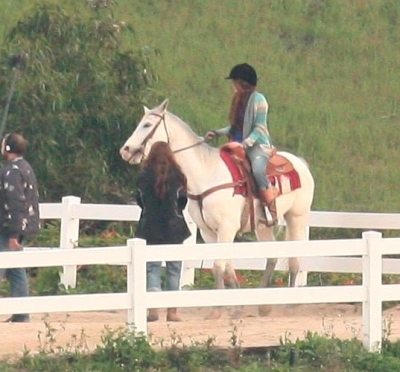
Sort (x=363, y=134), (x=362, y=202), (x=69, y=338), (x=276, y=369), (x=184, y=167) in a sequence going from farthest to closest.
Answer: (x=363, y=134) → (x=362, y=202) → (x=184, y=167) → (x=69, y=338) → (x=276, y=369)

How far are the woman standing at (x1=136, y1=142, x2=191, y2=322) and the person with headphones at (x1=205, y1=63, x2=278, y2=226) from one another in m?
0.84

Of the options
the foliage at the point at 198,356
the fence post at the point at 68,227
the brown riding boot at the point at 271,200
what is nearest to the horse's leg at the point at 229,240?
the brown riding boot at the point at 271,200

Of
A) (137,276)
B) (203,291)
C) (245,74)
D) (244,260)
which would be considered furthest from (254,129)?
(137,276)

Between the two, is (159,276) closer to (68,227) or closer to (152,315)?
(152,315)

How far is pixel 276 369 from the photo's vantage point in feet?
40.4

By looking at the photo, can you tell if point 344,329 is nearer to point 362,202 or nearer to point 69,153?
point 69,153

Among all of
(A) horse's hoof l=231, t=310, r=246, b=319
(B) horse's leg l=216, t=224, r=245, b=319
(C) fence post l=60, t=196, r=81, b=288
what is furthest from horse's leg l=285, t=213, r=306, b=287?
(C) fence post l=60, t=196, r=81, b=288

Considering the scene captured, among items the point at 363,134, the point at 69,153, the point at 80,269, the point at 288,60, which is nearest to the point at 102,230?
the point at 69,153

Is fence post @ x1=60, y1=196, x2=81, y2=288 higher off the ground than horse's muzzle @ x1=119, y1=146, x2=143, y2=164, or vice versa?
horse's muzzle @ x1=119, y1=146, x2=143, y2=164

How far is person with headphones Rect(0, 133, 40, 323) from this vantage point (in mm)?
14078

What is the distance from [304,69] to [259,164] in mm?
21805

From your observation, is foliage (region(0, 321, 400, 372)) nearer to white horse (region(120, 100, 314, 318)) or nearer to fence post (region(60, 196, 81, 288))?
white horse (region(120, 100, 314, 318))

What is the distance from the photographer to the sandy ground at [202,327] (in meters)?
12.9

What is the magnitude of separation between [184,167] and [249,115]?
0.89 metres
